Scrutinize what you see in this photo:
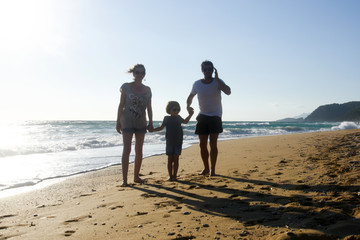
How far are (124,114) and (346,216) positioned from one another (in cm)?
342

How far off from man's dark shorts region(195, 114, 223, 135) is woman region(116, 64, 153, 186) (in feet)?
3.07

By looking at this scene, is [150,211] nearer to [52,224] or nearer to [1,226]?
[52,224]

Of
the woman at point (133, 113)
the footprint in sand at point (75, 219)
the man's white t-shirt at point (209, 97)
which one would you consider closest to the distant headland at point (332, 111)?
the man's white t-shirt at point (209, 97)

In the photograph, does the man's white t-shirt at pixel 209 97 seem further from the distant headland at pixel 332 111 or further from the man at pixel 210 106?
the distant headland at pixel 332 111

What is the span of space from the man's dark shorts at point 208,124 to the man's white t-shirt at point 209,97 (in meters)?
0.07

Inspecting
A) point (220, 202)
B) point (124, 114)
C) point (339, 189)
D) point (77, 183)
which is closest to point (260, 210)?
point (220, 202)

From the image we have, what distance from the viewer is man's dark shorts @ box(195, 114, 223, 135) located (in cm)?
484

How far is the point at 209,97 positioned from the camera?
485 cm

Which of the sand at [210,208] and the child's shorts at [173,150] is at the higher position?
the child's shorts at [173,150]

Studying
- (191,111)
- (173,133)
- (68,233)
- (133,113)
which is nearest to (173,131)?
(173,133)

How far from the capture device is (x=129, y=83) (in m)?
4.81

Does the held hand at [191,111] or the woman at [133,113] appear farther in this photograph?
the held hand at [191,111]

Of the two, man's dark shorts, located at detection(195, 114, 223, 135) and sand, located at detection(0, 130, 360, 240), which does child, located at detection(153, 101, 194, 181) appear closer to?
man's dark shorts, located at detection(195, 114, 223, 135)

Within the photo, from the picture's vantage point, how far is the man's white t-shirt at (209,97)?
15.8ft
